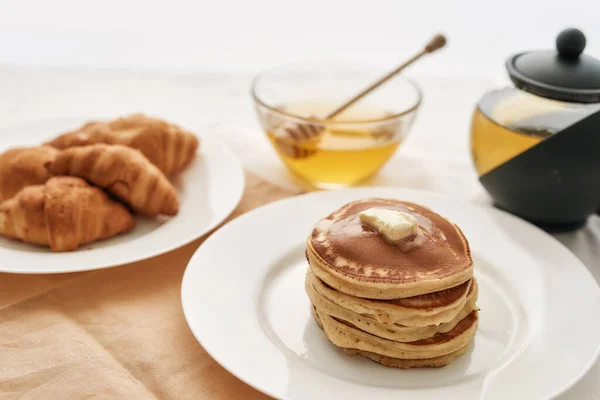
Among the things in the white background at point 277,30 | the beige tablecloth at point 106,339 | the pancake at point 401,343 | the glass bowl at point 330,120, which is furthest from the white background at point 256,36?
the pancake at point 401,343

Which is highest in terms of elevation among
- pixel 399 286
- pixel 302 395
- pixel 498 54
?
pixel 399 286

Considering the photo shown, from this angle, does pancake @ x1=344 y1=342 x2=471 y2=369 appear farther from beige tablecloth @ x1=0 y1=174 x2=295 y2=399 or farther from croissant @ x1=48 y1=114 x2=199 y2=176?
croissant @ x1=48 y1=114 x2=199 y2=176

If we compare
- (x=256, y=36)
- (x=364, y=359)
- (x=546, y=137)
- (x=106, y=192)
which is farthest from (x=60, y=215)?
(x=256, y=36)

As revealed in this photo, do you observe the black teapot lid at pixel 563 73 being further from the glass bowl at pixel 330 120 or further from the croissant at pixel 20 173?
the croissant at pixel 20 173

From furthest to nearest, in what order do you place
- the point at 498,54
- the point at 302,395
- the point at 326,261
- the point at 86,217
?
1. the point at 498,54
2. the point at 86,217
3. the point at 326,261
4. the point at 302,395

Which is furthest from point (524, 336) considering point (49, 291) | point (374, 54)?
point (374, 54)

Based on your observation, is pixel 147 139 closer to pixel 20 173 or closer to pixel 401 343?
pixel 20 173

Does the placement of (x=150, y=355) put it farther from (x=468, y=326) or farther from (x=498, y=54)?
(x=498, y=54)

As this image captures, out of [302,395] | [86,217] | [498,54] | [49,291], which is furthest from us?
[498,54]
